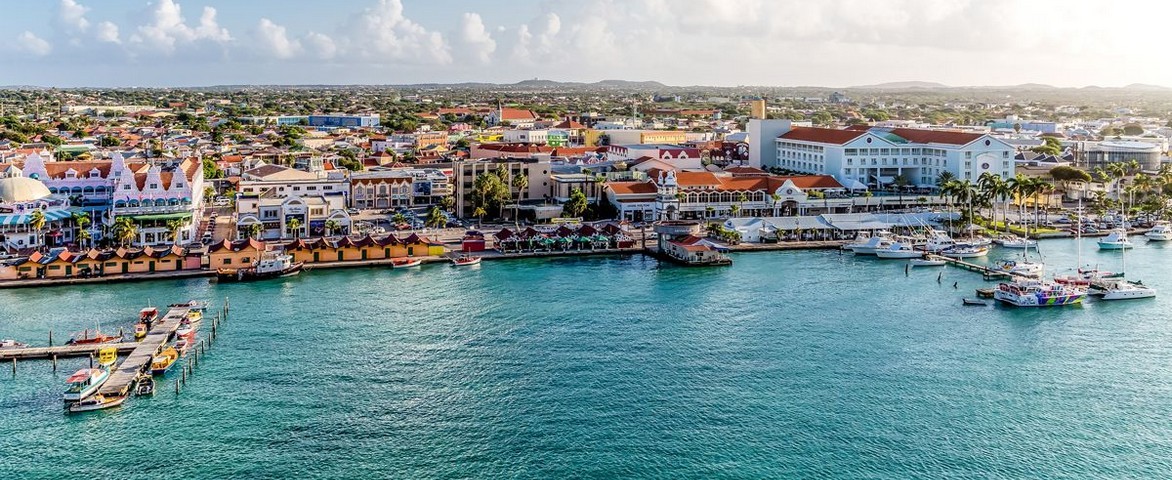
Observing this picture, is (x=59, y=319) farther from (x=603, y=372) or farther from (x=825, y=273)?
(x=825, y=273)

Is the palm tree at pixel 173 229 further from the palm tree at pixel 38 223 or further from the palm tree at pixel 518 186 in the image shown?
A: the palm tree at pixel 518 186

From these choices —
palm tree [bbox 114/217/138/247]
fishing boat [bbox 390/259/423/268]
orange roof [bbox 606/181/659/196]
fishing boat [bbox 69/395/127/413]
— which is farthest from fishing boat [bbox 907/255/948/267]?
palm tree [bbox 114/217/138/247]

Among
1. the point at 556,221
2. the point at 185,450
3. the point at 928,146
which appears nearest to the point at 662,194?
the point at 556,221

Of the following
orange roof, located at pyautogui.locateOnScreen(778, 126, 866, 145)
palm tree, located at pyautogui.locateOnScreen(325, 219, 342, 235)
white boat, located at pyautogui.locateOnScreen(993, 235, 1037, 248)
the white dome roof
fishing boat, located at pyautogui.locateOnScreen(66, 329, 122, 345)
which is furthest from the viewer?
orange roof, located at pyautogui.locateOnScreen(778, 126, 866, 145)

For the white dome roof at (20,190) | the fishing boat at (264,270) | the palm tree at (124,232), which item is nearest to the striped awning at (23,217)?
the white dome roof at (20,190)

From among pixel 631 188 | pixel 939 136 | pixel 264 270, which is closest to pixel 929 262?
pixel 631 188

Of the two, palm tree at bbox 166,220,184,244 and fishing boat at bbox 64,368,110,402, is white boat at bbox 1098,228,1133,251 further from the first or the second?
fishing boat at bbox 64,368,110,402
